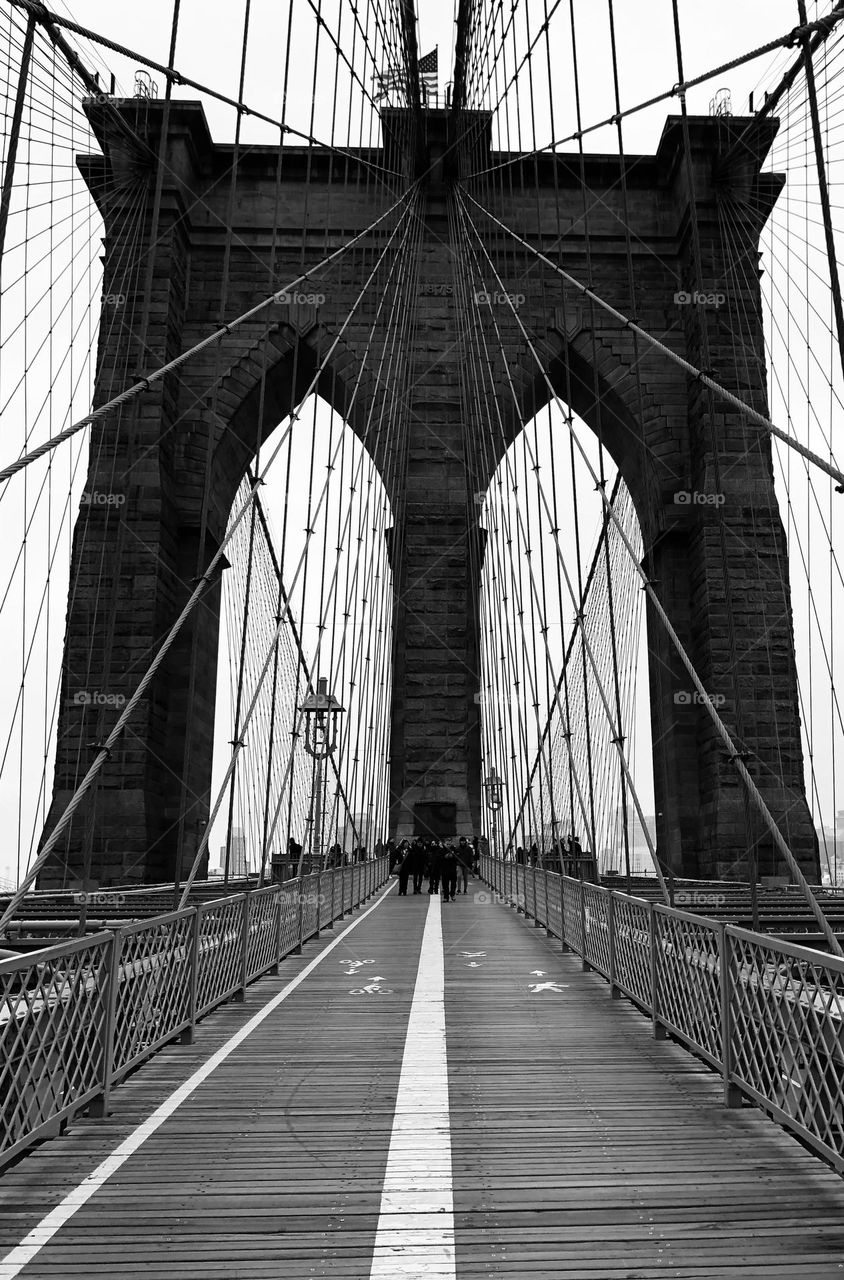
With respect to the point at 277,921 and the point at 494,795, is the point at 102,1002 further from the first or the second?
the point at 494,795

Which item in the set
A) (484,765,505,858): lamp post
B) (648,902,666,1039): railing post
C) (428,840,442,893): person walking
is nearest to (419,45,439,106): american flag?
(484,765,505,858): lamp post

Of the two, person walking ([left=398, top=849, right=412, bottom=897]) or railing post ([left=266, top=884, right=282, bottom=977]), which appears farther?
person walking ([left=398, top=849, right=412, bottom=897])

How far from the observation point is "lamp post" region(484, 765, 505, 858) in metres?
26.7

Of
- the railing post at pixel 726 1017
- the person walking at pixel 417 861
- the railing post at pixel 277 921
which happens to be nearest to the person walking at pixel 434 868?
the person walking at pixel 417 861

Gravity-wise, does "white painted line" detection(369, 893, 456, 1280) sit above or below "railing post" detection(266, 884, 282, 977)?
below

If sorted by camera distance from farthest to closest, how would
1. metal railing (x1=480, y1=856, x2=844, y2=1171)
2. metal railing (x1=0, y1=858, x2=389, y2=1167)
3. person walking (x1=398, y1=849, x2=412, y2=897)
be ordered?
1. person walking (x1=398, y1=849, x2=412, y2=897)
2. metal railing (x1=0, y1=858, x2=389, y2=1167)
3. metal railing (x1=480, y1=856, x2=844, y2=1171)

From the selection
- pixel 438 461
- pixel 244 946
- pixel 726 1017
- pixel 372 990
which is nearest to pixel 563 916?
pixel 372 990

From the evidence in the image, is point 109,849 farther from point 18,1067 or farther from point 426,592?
point 18,1067

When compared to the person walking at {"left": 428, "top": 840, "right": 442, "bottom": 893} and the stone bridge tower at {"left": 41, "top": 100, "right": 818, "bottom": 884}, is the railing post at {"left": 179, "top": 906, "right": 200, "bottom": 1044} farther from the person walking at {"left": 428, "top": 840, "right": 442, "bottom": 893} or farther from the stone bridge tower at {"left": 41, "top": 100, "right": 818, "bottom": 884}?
the stone bridge tower at {"left": 41, "top": 100, "right": 818, "bottom": 884}

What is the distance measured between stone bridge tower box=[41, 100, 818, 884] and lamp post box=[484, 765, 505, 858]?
531mm

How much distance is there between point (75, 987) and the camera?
4402mm

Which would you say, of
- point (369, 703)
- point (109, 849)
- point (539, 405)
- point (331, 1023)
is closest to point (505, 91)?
point (539, 405)

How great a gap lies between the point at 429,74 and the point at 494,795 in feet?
80.8

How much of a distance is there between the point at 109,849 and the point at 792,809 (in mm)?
13639
